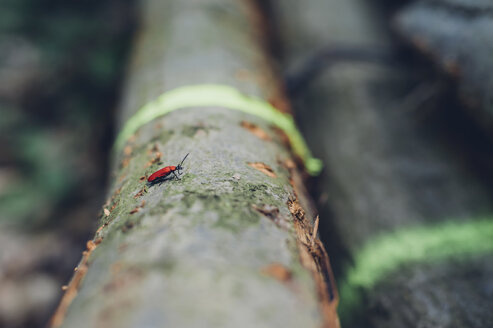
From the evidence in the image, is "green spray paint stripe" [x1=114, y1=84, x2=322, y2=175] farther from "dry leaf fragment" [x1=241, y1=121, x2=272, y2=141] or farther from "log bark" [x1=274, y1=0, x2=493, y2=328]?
"log bark" [x1=274, y1=0, x2=493, y2=328]

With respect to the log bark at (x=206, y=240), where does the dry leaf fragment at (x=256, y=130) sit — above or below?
above

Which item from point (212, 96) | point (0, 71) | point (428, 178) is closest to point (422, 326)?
point (428, 178)

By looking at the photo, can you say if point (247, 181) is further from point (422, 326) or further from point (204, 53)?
point (204, 53)

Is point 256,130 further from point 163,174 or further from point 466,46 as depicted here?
point 466,46

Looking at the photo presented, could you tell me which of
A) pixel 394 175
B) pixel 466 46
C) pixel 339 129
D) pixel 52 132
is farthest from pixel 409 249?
pixel 52 132

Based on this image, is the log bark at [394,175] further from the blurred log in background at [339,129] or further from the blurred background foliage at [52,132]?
the blurred background foliage at [52,132]

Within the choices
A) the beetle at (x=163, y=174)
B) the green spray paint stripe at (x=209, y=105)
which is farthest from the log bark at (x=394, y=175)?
the beetle at (x=163, y=174)
